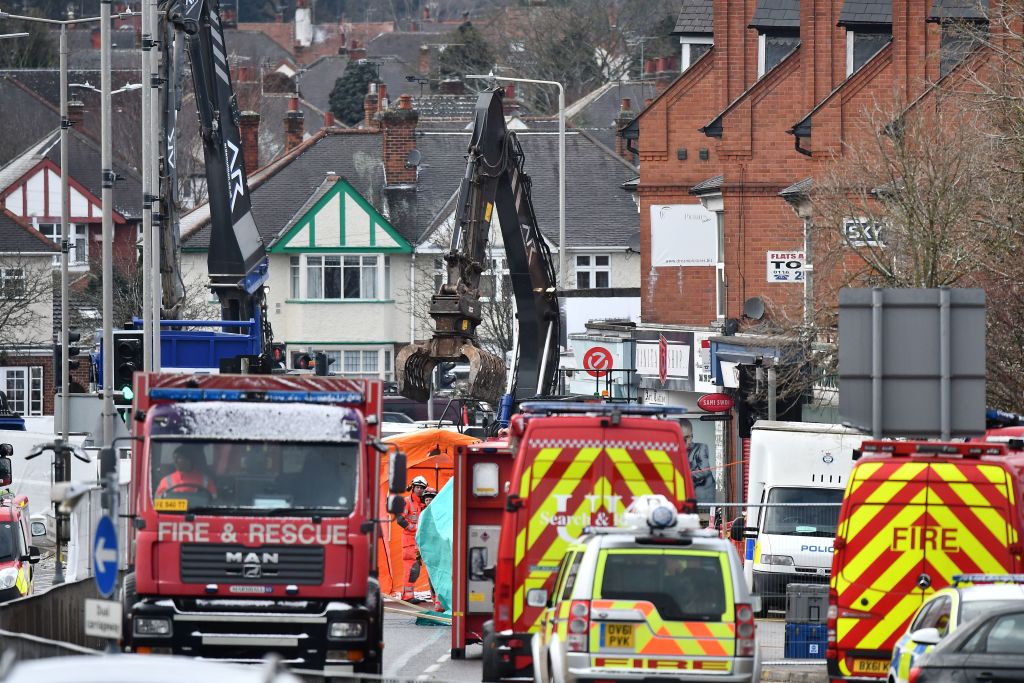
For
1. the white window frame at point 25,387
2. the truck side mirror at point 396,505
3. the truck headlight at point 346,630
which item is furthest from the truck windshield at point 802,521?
the white window frame at point 25,387

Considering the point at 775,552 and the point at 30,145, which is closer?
the point at 775,552

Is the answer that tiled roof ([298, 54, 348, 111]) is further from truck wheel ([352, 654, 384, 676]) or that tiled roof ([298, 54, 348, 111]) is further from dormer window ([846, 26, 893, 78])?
truck wheel ([352, 654, 384, 676])

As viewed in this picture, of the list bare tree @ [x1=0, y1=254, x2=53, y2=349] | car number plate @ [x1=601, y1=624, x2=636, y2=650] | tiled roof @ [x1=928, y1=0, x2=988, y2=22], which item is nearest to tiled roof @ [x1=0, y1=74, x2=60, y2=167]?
bare tree @ [x1=0, y1=254, x2=53, y2=349]

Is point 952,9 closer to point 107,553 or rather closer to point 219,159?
point 219,159

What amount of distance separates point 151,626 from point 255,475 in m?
1.49

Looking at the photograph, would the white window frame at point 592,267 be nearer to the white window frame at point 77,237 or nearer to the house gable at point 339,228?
the house gable at point 339,228

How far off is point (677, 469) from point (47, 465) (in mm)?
23217

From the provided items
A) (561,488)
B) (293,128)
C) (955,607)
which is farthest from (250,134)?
(955,607)

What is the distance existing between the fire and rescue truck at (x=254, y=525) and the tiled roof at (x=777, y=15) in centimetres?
2721

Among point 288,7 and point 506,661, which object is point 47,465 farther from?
point 288,7

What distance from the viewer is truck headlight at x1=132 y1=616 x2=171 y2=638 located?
53.5 feet

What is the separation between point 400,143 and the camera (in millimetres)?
72750

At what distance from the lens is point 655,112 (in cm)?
4559

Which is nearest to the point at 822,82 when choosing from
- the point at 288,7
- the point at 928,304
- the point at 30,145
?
the point at 928,304
